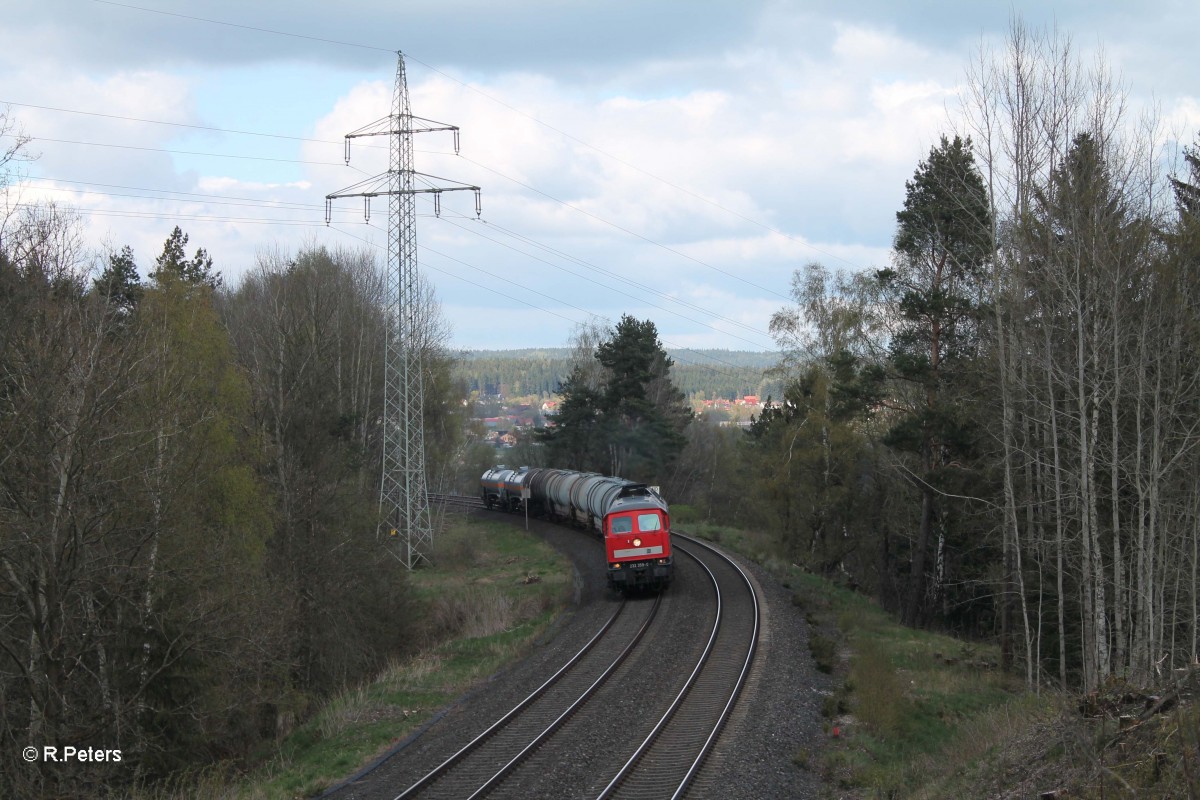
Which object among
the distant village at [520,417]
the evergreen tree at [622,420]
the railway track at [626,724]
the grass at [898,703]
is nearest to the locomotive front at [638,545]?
the railway track at [626,724]

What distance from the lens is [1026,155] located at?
21.1 metres

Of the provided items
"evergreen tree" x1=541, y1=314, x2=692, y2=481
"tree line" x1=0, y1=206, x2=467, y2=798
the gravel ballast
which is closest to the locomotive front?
the gravel ballast

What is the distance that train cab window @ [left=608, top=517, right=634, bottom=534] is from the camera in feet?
85.6

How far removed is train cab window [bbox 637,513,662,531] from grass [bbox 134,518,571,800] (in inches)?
133

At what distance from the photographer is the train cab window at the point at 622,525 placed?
26.1m

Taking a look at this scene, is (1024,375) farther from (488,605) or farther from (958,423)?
(488,605)

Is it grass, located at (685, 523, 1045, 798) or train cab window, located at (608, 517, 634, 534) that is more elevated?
train cab window, located at (608, 517, 634, 534)

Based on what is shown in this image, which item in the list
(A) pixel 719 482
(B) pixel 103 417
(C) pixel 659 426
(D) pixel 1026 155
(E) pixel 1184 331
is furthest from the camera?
(A) pixel 719 482

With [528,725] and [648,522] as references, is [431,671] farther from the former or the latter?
[648,522]

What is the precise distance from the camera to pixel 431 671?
19438 millimetres

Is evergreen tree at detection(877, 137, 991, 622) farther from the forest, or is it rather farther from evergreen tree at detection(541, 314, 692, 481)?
evergreen tree at detection(541, 314, 692, 481)

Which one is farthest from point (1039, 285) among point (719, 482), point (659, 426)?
point (719, 482)

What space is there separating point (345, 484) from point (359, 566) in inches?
140

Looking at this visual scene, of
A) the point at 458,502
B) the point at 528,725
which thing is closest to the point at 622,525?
the point at 528,725
